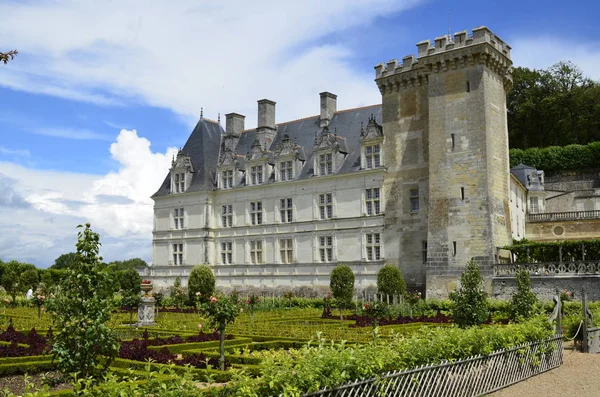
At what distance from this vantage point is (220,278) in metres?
41.5

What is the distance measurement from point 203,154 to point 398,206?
1596 cm

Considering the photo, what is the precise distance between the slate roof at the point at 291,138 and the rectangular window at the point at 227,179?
38.6 inches

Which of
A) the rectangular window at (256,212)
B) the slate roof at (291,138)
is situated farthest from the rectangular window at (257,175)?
the rectangular window at (256,212)

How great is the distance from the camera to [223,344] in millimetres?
13562

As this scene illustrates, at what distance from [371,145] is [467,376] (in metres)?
25.9

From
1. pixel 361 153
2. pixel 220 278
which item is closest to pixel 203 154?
pixel 220 278

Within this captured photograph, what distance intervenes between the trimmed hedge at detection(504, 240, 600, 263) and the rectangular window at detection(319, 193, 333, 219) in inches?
419

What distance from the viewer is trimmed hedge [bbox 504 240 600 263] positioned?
28.5 m

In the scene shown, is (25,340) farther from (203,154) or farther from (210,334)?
(203,154)

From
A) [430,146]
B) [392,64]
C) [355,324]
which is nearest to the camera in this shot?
[355,324]

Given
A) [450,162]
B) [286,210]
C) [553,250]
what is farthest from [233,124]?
[553,250]

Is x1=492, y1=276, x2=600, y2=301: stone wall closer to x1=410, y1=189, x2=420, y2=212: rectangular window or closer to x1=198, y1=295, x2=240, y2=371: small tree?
x1=410, y1=189, x2=420, y2=212: rectangular window

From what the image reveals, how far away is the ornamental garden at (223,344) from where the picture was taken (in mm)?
7352

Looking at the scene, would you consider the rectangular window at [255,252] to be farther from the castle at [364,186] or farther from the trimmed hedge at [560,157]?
the trimmed hedge at [560,157]
